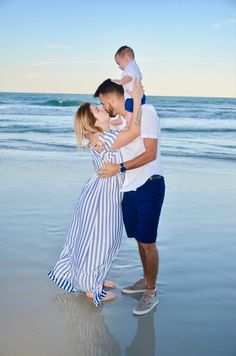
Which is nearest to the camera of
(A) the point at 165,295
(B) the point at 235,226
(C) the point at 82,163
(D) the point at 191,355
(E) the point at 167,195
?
(D) the point at 191,355

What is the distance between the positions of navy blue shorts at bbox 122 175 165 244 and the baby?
464 mm

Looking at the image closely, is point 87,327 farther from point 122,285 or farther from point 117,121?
point 117,121

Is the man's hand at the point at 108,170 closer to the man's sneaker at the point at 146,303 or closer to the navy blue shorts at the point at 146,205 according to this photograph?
the navy blue shorts at the point at 146,205

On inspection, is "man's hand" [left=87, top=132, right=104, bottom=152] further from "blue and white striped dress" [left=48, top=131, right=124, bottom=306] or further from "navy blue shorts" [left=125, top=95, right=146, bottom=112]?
"navy blue shorts" [left=125, top=95, right=146, bottom=112]

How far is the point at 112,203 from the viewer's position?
3.85 m

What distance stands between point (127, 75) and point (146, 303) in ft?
6.25

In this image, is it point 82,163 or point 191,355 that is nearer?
point 191,355

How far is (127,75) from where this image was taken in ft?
14.5

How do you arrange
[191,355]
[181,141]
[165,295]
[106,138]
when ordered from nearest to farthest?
1. [191,355]
2. [106,138]
3. [165,295]
4. [181,141]

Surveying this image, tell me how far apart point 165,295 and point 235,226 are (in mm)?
2186

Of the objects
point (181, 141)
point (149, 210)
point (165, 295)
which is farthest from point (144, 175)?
point (181, 141)

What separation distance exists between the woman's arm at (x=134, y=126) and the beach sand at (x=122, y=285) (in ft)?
3.90

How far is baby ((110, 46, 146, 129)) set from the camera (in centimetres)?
371

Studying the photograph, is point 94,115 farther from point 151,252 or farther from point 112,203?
point 151,252
